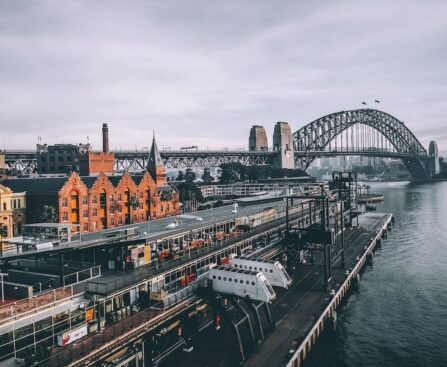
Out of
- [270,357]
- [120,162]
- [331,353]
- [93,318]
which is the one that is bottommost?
[331,353]

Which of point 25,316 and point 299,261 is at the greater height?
point 25,316

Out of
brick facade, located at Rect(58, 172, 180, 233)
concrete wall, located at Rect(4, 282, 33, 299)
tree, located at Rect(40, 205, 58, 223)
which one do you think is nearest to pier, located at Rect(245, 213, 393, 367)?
concrete wall, located at Rect(4, 282, 33, 299)

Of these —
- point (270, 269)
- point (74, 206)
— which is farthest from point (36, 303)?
point (74, 206)

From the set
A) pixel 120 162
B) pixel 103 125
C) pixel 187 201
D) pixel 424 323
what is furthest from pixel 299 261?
pixel 120 162

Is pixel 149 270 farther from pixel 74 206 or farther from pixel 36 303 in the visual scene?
pixel 74 206

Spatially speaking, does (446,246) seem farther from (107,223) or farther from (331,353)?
(107,223)

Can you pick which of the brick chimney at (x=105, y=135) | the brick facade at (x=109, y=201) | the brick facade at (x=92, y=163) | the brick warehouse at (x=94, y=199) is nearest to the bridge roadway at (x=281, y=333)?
the brick facade at (x=109, y=201)

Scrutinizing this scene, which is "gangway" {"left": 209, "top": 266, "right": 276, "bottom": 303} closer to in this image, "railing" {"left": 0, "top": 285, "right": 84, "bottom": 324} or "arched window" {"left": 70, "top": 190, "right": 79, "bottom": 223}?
"railing" {"left": 0, "top": 285, "right": 84, "bottom": 324}
